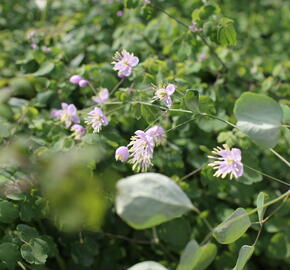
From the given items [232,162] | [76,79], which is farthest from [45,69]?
[232,162]

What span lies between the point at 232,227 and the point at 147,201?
225 millimetres

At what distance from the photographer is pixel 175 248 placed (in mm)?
1479

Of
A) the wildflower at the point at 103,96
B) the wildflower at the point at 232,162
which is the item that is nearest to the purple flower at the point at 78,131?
the wildflower at the point at 103,96

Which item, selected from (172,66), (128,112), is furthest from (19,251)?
(172,66)

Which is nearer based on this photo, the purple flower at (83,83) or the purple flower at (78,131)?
the purple flower at (78,131)

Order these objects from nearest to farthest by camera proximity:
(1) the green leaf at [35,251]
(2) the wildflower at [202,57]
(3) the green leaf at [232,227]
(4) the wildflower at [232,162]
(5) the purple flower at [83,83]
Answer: (3) the green leaf at [232,227] → (4) the wildflower at [232,162] → (1) the green leaf at [35,251] → (5) the purple flower at [83,83] → (2) the wildflower at [202,57]

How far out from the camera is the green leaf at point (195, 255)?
0.84m

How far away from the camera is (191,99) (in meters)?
1.08

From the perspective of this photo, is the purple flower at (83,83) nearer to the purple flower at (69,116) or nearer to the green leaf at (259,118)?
the purple flower at (69,116)

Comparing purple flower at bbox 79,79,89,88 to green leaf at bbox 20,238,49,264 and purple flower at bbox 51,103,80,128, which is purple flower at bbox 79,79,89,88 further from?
green leaf at bbox 20,238,49,264

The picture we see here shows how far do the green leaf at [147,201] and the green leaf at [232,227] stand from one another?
119 mm

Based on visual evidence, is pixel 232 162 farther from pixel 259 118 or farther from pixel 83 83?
pixel 83 83

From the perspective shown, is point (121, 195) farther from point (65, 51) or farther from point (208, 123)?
point (65, 51)

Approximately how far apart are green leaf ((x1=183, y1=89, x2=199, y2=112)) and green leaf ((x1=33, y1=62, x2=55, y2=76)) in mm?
762
